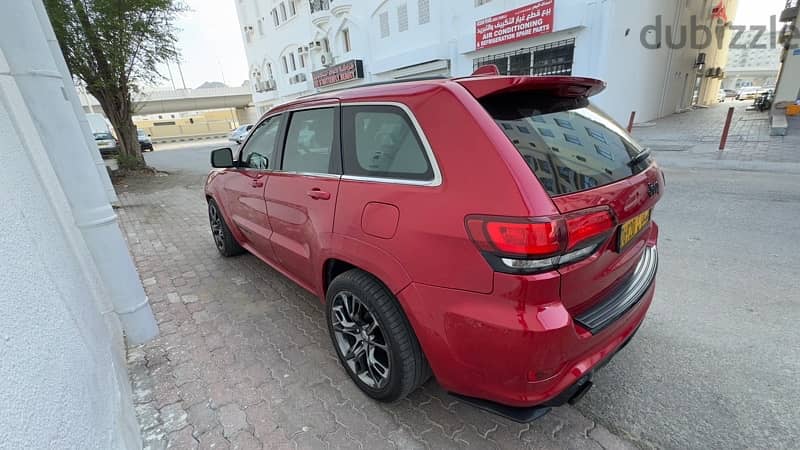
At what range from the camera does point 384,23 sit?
62.3ft

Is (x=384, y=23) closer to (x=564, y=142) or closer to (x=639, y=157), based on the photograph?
(x=639, y=157)

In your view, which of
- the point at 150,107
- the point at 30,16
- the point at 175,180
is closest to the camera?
the point at 30,16

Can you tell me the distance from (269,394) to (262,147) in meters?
2.07

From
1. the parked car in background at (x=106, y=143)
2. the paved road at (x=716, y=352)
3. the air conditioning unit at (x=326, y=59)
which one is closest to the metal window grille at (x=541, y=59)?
the paved road at (x=716, y=352)

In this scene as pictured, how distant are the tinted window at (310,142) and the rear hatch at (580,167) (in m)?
1.03

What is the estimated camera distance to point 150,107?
43.6 meters

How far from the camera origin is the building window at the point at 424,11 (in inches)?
635

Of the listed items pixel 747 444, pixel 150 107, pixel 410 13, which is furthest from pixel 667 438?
pixel 150 107

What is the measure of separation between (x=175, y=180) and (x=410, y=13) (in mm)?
12738

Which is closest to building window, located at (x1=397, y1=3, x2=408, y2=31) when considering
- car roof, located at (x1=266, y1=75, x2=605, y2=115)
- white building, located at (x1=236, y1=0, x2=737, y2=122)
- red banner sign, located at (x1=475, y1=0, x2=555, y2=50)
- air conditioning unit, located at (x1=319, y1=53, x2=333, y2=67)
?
white building, located at (x1=236, y1=0, x2=737, y2=122)

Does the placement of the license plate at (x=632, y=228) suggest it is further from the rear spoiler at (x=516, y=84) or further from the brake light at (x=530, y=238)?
the rear spoiler at (x=516, y=84)

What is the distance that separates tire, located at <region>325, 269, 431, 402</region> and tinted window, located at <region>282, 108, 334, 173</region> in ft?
2.56

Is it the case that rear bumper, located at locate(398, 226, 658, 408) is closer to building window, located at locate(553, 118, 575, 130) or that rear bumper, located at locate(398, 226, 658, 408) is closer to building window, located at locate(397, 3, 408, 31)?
building window, located at locate(553, 118, 575, 130)

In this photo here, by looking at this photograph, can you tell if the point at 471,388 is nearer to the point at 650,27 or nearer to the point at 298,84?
the point at 650,27
